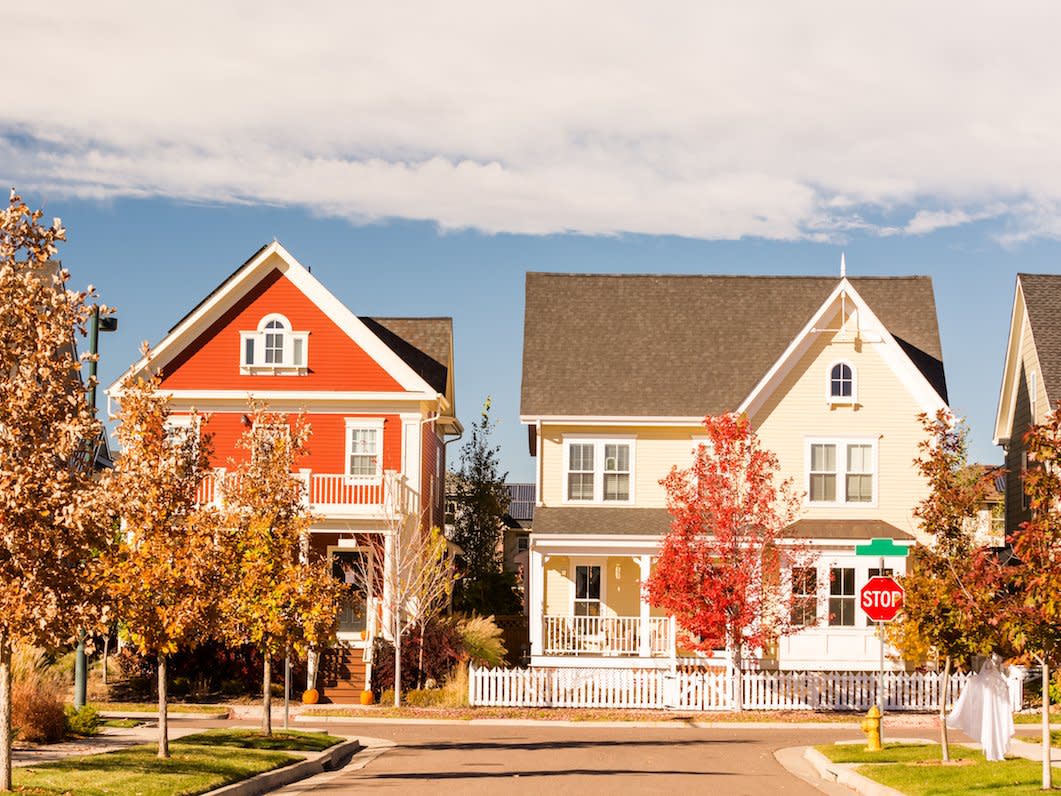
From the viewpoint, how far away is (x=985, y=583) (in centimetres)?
2106

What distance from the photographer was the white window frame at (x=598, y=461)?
4000cm

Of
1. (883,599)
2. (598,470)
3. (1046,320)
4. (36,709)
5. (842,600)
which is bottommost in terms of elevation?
(36,709)

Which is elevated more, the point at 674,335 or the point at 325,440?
the point at 674,335

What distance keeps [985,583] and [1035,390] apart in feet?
70.8

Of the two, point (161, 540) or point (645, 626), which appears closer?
point (161, 540)

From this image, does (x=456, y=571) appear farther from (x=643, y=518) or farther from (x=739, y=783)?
(x=739, y=783)

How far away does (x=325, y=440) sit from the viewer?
130ft

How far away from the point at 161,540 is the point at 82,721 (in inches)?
300

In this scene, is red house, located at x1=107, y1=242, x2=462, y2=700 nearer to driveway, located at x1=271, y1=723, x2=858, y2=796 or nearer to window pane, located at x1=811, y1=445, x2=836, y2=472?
driveway, located at x1=271, y1=723, x2=858, y2=796

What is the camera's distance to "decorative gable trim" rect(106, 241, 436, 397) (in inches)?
1561

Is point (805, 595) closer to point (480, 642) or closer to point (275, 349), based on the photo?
point (480, 642)

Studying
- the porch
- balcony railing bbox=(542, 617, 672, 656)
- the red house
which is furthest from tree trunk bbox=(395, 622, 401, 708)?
the red house

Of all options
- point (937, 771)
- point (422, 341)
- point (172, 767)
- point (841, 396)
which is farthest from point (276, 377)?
point (937, 771)

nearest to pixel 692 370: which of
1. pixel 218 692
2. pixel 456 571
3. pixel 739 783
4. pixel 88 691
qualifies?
pixel 456 571
